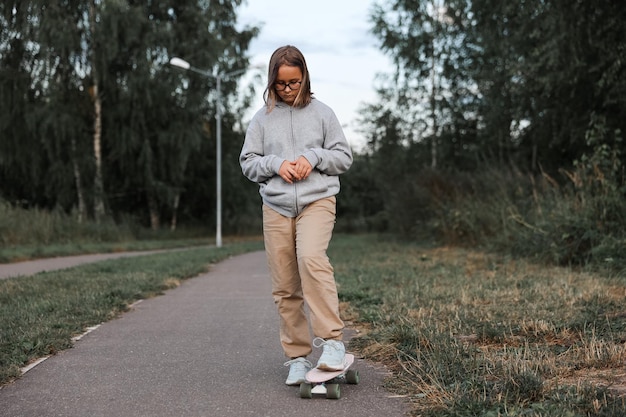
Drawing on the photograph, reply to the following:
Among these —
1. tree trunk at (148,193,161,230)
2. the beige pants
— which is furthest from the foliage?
the beige pants

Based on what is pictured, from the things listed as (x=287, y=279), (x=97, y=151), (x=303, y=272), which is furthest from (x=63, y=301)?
(x=97, y=151)

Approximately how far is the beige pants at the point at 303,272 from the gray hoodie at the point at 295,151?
0.08 meters

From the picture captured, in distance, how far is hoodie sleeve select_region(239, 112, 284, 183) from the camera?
147 inches

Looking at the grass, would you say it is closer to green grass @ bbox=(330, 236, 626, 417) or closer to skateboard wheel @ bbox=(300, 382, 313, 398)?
green grass @ bbox=(330, 236, 626, 417)

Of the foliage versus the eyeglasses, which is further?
the foliage

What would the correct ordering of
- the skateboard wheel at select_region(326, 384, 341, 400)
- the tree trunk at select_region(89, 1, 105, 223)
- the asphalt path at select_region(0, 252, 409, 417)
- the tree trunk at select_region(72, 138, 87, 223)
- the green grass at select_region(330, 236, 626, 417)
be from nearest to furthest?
the green grass at select_region(330, 236, 626, 417) → the asphalt path at select_region(0, 252, 409, 417) → the skateboard wheel at select_region(326, 384, 341, 400) → the tree trunk at select_region(72, 138, 87, 223) → the tree trunk at select_region(89, 1, 105, 223)

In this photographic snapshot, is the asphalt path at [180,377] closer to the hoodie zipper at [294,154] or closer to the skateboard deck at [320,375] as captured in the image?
the skateboard deck at [320,375]

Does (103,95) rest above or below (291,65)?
above

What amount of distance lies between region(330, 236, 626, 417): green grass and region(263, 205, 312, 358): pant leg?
0.58 meters

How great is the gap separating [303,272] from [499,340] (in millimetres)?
1597

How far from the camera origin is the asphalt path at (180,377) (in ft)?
11.0

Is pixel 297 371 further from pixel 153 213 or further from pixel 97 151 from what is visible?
pixel 153 213

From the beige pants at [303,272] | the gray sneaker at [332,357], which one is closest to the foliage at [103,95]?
the beige pants at [303,272]

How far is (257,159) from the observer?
12.7 feet
